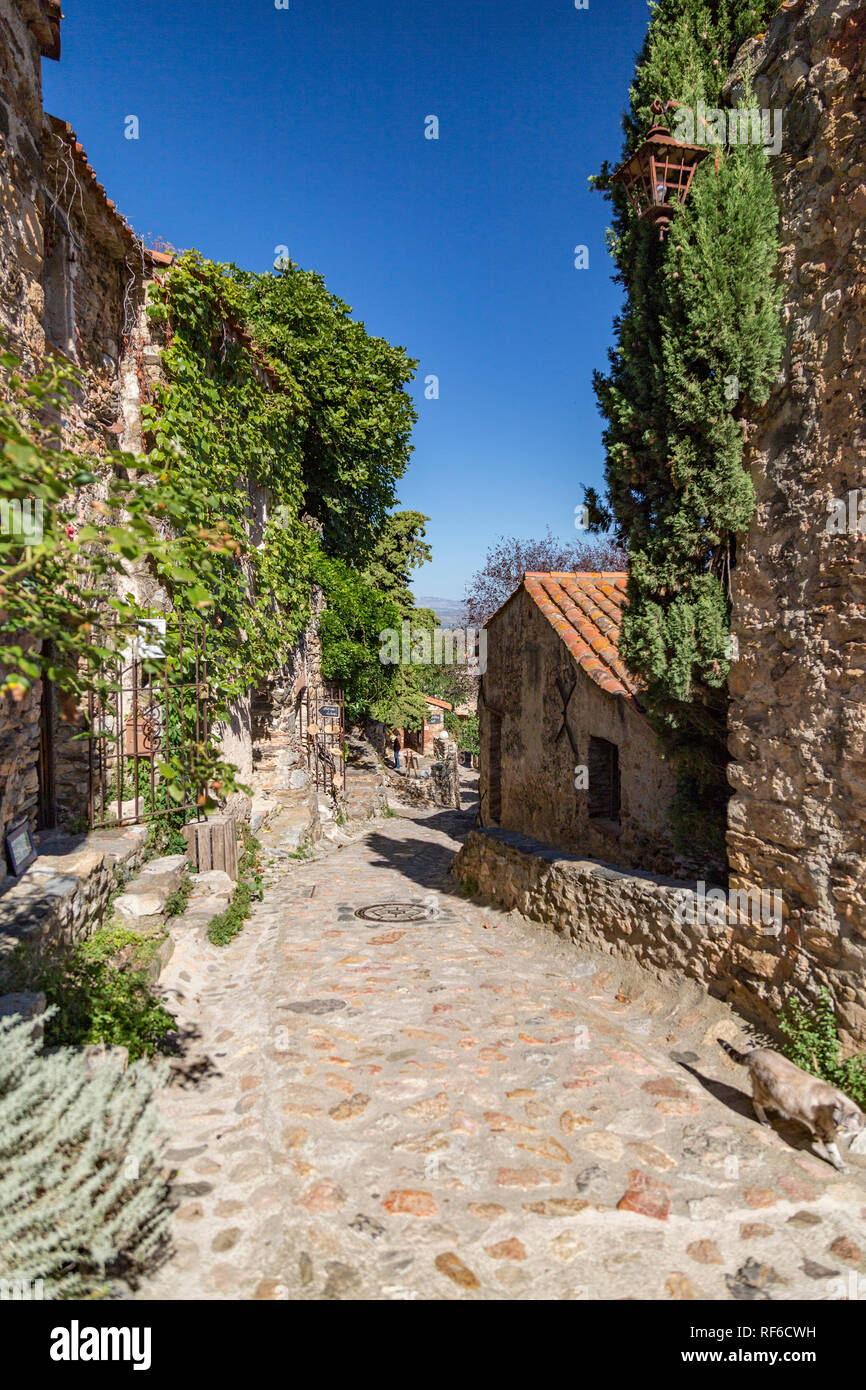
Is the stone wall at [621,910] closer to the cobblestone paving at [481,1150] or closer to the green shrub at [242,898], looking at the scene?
the cobblestone paving at [481,1150]

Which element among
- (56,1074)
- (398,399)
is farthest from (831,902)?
(398,399)

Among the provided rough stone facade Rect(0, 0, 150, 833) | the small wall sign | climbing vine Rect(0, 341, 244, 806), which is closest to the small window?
rough stone facade Rect(0, 0, 150, 833)

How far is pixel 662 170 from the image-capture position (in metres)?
4.90

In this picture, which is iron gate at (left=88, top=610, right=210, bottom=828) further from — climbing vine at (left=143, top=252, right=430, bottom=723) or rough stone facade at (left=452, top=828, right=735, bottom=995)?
rough stone facade at (left=452, top=828, right=735, bottom=995)

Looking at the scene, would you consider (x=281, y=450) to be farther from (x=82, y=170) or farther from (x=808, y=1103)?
(x=808, y=1103)

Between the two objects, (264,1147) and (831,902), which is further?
(831,902)

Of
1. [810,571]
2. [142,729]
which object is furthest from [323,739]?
[810,571]

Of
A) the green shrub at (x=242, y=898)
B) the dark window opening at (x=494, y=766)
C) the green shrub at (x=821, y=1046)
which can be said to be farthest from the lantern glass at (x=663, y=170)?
the dark window opening at (x=494, y=766)

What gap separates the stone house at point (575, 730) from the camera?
7.23m

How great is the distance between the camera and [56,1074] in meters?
2.75

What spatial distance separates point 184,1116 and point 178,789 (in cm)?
220

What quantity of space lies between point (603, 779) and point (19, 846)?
5867mm

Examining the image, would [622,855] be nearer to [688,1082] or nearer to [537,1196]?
[688,1082]

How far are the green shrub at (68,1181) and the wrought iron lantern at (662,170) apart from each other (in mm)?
5884
